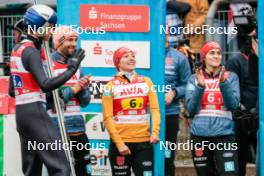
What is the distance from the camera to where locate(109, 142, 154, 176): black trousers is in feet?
32.4

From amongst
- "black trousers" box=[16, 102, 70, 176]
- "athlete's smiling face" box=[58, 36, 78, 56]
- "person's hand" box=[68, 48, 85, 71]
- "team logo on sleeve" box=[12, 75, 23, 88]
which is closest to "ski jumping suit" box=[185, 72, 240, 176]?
"athlete's smiling face" box=[58, 36, 78, 56]

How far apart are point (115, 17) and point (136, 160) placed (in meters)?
1.88

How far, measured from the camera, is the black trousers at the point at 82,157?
9.92 m

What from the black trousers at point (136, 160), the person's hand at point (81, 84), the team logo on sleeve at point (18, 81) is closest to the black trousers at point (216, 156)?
the black trousers at point (136, 160)

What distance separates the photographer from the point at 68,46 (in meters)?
9.95

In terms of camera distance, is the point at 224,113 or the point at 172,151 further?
the point at 172,151

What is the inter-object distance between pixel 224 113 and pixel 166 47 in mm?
1548

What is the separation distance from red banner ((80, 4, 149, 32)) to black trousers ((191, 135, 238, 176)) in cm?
157

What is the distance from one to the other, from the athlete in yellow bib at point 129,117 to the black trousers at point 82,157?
268 millimetres

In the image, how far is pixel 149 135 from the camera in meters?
9.98

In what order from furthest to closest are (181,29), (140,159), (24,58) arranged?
1. (181,29)
2. (140,159)
3. (24,58)

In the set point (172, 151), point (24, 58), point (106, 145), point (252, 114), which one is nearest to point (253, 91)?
point (252, 114)

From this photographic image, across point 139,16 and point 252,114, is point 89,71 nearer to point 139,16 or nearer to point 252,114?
point 139,16

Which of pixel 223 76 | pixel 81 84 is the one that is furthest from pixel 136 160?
pixel 223 76
